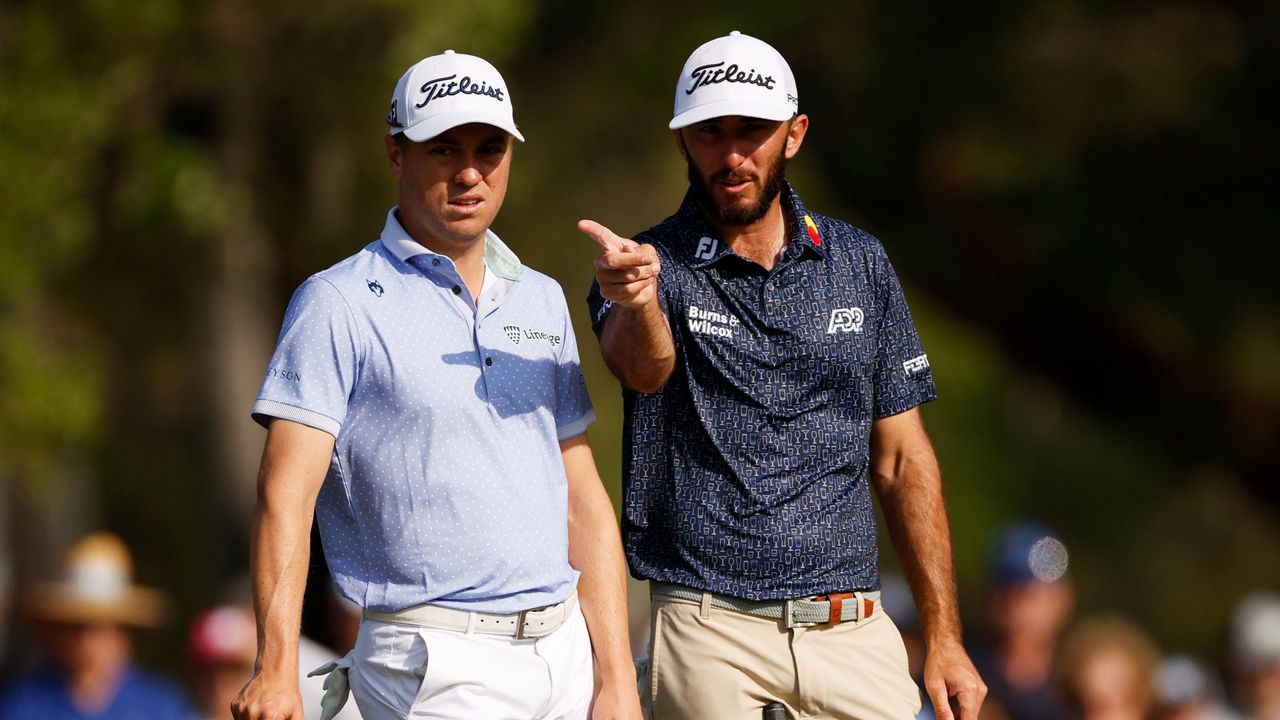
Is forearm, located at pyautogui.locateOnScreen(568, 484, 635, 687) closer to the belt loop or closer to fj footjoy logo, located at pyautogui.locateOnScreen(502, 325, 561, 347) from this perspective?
fj footjoy logo, located at pyautogui.locateOnScreen(502, 325, 561, 347)

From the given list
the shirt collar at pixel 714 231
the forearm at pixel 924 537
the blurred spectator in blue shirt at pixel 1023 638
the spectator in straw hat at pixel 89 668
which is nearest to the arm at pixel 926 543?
the forearm at pixel 924 537

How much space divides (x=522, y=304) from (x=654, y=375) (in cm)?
39

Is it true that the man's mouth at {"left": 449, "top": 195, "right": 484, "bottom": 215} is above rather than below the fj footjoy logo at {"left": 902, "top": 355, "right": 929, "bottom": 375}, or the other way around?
above

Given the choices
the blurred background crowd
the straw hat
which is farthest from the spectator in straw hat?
the blurred background crowd

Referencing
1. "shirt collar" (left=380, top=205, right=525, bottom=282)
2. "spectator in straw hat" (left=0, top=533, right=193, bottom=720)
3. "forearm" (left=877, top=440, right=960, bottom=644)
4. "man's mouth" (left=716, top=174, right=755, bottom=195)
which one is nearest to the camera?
"shirt collar" (left=380, top=205, right=525, bottom=282)

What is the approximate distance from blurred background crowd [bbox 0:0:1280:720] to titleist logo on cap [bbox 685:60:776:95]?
4.97m

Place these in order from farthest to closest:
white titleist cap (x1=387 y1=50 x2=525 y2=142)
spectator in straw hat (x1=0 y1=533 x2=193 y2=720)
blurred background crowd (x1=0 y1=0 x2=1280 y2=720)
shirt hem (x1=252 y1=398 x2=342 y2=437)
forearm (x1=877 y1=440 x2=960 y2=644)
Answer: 1. blurred background crowd (x1=0 y1=0 x2=1280 y2=720)
2. spectator in straw hat (x1=0 y1=533 x2=193 y2=720)
3. forearm (x1=877 y1=440 x2=960 y2=644)
4. white titleist cap (x1=387 y1=50 x2=525 y2=142)
5. shirt hem (x1=252 y1=398 x2=342 y2=437)

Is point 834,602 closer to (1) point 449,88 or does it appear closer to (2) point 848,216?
(1) point 449,88

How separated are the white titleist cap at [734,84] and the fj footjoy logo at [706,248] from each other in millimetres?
336

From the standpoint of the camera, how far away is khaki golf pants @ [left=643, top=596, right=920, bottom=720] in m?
4.81

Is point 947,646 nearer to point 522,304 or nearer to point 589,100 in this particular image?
point 522,304

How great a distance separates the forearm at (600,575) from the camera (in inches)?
185

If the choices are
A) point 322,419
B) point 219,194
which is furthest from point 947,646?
point 219,194

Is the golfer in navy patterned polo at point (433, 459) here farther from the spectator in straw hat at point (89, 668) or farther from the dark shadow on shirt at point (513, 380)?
Answer: the spectator in straw hat at point (89, 668)
